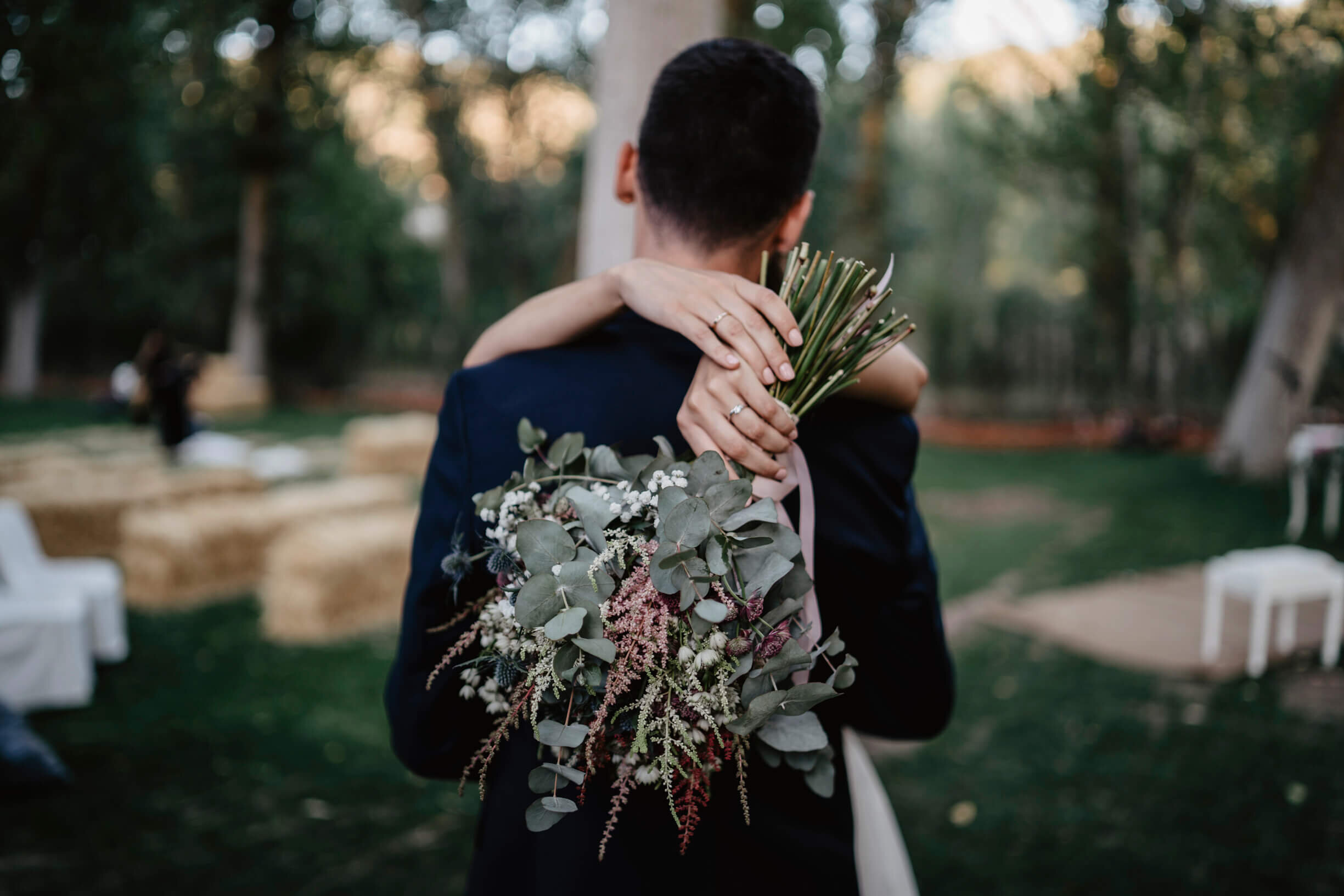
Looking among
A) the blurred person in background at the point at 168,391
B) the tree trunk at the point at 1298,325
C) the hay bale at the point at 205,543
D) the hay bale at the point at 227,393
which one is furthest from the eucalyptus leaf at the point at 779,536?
the hay bale at the point at 227,393

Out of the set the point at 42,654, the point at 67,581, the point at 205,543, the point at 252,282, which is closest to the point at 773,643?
the point at 42,654

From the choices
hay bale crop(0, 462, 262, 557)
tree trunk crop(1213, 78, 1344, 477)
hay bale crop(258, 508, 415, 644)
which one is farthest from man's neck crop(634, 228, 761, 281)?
tree trunk crop(1213, 78, 1344, 477)

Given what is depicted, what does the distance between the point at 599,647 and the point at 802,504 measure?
1.39 feet

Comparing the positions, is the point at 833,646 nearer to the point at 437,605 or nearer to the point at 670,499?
the point at 670,499

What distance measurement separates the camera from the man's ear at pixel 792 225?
4.99ft

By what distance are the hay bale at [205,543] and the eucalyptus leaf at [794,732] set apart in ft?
22.9

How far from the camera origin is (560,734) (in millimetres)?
1159

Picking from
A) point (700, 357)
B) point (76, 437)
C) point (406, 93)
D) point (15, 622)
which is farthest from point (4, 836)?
point (406, 93)

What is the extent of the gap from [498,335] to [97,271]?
29065 mm

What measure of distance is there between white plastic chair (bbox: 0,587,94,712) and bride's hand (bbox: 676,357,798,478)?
5236 mm

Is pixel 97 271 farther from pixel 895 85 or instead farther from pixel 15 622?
pixel 15 622

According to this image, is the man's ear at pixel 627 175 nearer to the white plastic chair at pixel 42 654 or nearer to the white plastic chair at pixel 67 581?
the white plastic chair at pixel 42 654

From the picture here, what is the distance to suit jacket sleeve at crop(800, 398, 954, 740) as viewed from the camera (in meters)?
1.53

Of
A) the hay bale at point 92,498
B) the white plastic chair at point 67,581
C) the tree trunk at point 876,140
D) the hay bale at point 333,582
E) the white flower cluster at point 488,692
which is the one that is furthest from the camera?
the tree trunk at point 876,140
